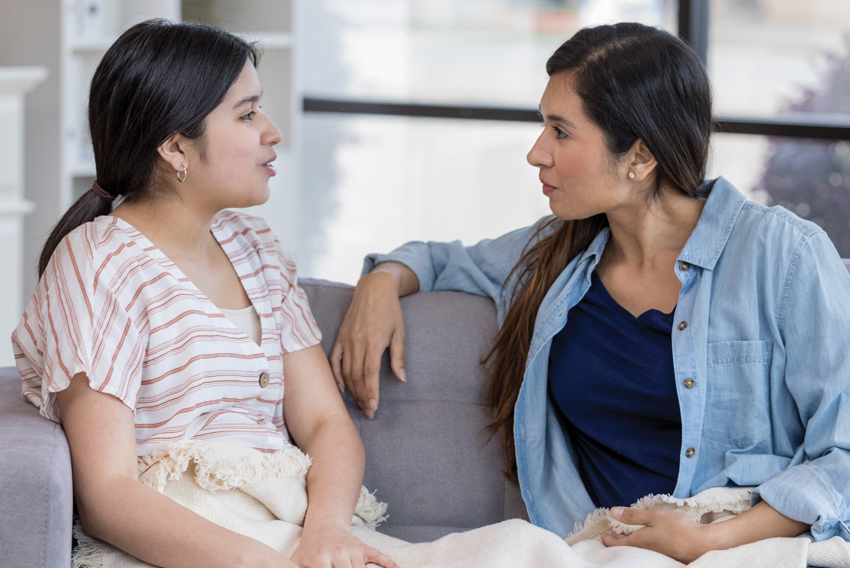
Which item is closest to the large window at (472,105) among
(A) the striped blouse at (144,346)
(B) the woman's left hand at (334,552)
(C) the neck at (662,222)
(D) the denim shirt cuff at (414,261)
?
(D) the denim shirt cuff at (414,261)

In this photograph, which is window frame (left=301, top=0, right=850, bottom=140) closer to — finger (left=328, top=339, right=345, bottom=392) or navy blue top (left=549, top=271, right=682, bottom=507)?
navy blue top (left=549, top=271, right=682, bottom=507)

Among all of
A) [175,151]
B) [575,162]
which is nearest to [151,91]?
[175,151]

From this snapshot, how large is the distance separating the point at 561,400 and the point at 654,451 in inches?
6.9

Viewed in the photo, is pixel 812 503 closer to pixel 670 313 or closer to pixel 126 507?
pixel 670 313

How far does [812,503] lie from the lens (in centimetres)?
121

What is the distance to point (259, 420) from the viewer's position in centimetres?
140

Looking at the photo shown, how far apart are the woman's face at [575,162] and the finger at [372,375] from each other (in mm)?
387

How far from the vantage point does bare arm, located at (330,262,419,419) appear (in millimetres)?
1531

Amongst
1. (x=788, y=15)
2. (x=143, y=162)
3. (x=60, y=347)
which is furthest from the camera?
(x=788, y=15)

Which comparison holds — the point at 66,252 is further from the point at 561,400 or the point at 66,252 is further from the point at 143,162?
the point at 561,400

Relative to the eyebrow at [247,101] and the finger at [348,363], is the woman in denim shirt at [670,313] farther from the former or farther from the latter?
the eyebrow at [247,101]

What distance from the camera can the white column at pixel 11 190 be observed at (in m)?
2.48

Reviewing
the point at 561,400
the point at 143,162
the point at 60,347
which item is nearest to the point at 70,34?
the point at 143,162

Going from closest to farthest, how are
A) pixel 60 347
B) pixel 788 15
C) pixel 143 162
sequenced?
1. pixel 60 347
2. pixel 143 162
3. pixel 788 15
